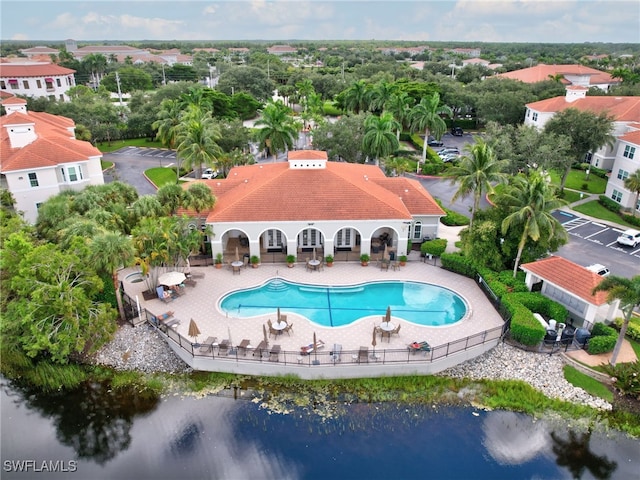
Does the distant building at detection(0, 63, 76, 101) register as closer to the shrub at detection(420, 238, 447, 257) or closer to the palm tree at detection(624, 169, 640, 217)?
the shrub at detection(420, 238, 447, 257)

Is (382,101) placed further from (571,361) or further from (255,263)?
(571,361)

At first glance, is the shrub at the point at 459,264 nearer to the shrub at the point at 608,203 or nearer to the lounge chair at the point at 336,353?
the lounge chair at the point at 336,353

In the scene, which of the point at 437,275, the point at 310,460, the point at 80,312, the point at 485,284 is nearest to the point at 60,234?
the point at 80,312

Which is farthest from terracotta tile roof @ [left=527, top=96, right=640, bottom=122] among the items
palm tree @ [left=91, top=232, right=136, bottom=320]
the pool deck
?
palm tree @ [left=91, top=232, right=136, bottom=320]

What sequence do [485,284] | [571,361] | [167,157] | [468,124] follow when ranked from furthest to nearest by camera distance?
[468,124] → [167,157] → [485,284] → [571,361]

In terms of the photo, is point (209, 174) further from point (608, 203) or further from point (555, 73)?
point (555, 73)

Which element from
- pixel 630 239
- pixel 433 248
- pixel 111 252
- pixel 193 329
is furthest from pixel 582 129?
pixel 111 252

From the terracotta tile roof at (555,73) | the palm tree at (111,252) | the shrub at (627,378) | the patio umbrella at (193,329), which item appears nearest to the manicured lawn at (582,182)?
the shrub at (627,378)
